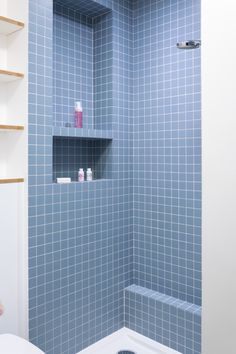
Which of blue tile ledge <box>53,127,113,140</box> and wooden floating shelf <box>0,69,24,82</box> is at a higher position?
wooden floating shelf <box>0,69,24,82</box>

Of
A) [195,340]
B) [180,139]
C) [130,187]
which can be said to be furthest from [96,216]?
[195,340]

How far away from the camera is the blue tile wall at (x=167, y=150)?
2117mm

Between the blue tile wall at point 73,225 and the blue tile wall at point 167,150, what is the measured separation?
0.10 m

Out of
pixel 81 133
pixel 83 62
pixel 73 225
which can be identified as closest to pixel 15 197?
pixel 73 225

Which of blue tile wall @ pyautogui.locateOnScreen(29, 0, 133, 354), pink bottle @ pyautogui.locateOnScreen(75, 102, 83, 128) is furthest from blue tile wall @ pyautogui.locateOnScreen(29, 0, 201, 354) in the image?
pink bottle @ pyautogui.locateOnScreen(75, 102, 83, 128)

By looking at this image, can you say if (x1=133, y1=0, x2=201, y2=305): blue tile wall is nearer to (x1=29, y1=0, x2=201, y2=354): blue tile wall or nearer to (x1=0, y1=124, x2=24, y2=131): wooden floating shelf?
(x1=29, y1=0, x2=201, y2=354): blue tile wall

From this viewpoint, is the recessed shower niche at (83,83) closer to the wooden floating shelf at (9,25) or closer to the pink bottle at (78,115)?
the pink bottle at (78,115)

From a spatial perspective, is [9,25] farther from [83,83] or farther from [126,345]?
[126,345]

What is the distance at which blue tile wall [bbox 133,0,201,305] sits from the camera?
2117 millimetres

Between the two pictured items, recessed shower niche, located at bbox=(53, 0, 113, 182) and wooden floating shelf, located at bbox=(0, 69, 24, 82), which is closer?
wooden floating shelf, located at bbox=(0, 69, 24, 82)

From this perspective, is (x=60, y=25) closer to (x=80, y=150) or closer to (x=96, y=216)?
(x=80, y=150)

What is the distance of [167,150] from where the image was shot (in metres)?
2.26

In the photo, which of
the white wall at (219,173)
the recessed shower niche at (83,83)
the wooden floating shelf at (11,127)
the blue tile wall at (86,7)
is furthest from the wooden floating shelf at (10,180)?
the blue tile wall at (86,7)

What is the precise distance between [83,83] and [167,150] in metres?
0.76
